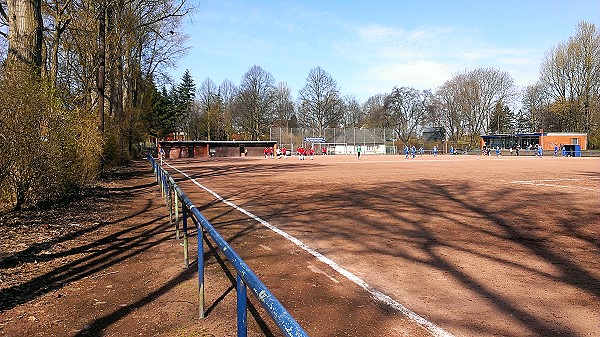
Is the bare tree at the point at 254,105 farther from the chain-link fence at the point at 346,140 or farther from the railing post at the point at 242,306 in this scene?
the railing post at the point at 242,306

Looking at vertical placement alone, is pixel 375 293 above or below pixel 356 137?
below

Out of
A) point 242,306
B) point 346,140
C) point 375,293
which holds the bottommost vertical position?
point 375,293

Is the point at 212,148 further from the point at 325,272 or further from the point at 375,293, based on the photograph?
the point at 375,293

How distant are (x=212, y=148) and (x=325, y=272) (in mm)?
58413

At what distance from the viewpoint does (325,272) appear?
18.3 feet

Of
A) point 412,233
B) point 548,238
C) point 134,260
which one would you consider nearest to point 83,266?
point 134,260

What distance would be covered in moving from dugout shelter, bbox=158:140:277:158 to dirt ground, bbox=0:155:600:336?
4913 cm

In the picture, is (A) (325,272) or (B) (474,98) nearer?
(A) (325,272)

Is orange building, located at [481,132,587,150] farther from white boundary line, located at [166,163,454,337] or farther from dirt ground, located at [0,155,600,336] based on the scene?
white boundary line, located at [166,163,454,337]

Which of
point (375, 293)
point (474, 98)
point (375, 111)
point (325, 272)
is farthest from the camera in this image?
point (375, 111)

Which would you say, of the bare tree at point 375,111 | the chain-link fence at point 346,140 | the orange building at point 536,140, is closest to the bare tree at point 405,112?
the bare tree at point 375,111

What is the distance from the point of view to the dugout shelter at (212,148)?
193 ft

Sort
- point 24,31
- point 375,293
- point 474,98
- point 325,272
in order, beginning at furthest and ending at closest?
point 474,98
point 24,31
point 325,272
point 375,293

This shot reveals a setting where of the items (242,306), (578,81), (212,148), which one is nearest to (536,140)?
(578,81)
